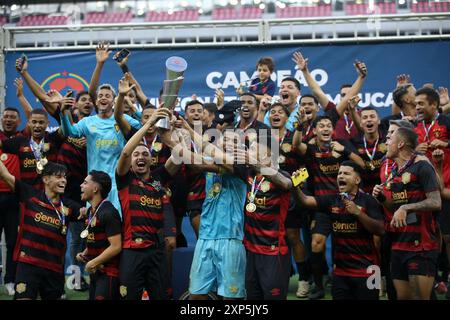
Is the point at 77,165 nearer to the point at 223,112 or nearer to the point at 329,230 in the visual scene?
the point at 223,112

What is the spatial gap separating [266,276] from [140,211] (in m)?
1.35

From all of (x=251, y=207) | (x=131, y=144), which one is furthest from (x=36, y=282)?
(x=251, y=207)

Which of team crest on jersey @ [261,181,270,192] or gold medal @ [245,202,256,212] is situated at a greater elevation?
team crest on jersey @ [261,181,270,192]

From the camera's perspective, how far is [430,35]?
9.48 m

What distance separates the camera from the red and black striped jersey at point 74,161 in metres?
8.61

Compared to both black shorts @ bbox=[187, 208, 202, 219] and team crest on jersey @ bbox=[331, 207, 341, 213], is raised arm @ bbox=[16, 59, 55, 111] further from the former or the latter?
team crest on jersey @ bbox=[331, 207, 341, 213]

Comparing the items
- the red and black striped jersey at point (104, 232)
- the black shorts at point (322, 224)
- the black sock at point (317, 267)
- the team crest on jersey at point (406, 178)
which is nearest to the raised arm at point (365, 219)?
the team crest on jersey at point (406, 178)

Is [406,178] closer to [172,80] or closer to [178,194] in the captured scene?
[172,80]

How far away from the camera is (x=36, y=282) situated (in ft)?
23.1

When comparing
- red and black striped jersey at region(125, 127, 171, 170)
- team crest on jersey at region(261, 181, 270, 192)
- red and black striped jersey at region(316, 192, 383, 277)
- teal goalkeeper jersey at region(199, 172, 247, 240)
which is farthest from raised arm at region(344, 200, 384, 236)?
red and black striped jersey at region(125, 127, 171, 170)

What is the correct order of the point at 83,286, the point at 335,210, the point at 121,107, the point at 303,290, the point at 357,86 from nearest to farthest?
the point at 335,210 → the point at 121,107 → the point at 303,290 → the point at 357,86 → the point at 83,286

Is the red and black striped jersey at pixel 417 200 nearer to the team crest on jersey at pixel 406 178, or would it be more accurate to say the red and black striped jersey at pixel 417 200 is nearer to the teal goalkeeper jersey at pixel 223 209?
the team crest on jersey at pixel 406 178

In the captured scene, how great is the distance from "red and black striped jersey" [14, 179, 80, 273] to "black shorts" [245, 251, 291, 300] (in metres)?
1.95

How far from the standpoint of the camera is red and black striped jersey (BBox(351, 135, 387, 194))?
8172mm
